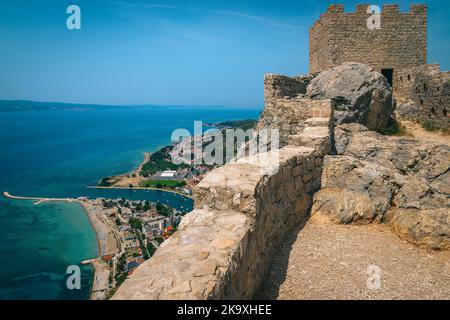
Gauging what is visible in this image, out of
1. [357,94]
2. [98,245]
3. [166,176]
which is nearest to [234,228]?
[357,94]

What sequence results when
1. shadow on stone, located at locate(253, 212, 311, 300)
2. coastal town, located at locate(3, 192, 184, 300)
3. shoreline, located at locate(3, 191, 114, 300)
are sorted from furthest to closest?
1. coastal town, located at locate(3, 192, 184, 300)
2. shoreline, located at locate(3, 191, 114, 300)
3. shadow on stone, located at locate(253, 212, 311, 300)

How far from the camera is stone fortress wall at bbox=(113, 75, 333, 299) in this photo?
7.72ft

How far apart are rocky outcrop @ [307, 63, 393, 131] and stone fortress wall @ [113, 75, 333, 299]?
2969mm

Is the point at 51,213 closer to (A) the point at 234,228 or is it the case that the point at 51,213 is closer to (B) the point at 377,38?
(B) the point at 377,38

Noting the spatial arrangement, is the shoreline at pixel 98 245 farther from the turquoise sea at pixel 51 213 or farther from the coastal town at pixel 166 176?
the coastal town at pixel 166 176

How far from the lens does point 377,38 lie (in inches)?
491

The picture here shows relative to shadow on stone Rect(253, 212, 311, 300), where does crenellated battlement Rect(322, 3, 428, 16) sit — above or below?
above

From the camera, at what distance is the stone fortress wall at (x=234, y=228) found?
2352mm

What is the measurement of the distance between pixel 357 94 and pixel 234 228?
7.06 m

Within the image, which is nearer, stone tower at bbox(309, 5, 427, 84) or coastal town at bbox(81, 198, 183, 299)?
stone tower at bbox(309, 5, 427, 84)

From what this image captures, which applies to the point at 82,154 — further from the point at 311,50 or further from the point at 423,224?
the point at 423,224

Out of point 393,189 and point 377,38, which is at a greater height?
point 377,38

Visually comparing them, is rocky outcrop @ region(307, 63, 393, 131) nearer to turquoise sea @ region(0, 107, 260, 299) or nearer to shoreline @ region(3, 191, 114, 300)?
shoreline @ region(3, 191, 114, 300)

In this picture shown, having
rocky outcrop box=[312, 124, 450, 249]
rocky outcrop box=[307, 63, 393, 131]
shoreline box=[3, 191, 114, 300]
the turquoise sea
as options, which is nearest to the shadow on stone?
rocky outcrop box=[312, 124, 450, 249]
